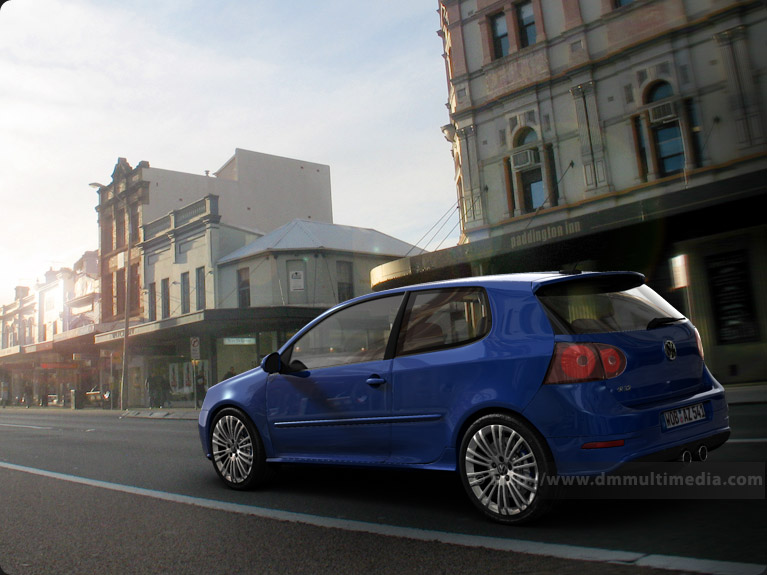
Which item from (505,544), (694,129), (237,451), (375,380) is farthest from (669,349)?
(694,129)

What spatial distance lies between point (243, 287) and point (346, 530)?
30051 millimetres

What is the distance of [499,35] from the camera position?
21.1 metres

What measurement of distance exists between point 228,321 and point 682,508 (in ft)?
82.1

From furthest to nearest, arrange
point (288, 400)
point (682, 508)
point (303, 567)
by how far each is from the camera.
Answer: point (288, 400) < point (682, 508) < point (303, 567)

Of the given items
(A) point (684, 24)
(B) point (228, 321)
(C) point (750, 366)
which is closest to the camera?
(C) point (750, 366)

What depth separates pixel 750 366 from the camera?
50.9 ft

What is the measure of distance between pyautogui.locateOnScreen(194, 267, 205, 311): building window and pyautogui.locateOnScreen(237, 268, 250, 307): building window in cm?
279

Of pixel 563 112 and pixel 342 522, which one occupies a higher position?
pixel 563 112

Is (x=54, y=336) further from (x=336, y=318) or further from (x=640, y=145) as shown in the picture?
(x=336, y=318)

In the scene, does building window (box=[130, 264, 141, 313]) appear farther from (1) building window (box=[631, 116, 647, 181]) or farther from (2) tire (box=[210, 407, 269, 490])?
(2) tire (box=[210, 407, 269, 490])

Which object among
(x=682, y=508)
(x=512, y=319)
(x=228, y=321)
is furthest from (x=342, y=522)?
(x=228, y=321)

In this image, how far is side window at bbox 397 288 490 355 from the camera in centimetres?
430

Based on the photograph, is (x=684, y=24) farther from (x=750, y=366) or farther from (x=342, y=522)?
(x=342, y=522)

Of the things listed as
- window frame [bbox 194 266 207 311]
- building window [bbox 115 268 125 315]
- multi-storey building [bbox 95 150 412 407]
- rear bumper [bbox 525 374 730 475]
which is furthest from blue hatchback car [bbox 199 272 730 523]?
building window [bbox 115 268 125 315]
